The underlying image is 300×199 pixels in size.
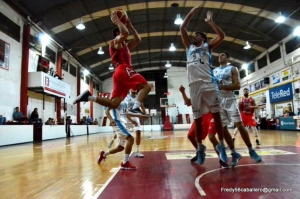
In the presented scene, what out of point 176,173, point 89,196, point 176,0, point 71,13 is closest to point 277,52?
point 176,0

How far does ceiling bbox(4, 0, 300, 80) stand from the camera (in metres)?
14.6

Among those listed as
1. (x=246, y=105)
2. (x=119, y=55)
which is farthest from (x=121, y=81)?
(x=246, y=105)

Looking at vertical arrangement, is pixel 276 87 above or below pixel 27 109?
above

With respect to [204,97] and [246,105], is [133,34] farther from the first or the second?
[246,105]

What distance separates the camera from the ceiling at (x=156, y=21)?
47.8 ft

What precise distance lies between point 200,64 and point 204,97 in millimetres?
513

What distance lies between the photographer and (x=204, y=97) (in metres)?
3.70

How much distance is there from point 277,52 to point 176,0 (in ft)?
35.6

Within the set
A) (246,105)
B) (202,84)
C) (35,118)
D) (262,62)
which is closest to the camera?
(202,84)

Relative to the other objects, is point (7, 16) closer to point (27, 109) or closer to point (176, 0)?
point (27, 109)

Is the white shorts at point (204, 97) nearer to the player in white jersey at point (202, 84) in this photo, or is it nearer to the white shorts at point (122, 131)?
the player in white jersey at point (202, 84)

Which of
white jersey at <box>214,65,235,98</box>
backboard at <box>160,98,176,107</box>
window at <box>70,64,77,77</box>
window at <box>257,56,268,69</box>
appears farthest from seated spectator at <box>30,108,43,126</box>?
window at <box>257,56,268,69</box>

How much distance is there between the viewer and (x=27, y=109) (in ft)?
47.7

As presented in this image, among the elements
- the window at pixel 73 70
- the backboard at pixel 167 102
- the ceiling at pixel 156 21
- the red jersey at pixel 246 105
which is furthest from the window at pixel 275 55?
the window at pixel 73 70
